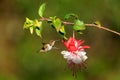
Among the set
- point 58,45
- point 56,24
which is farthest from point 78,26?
point 58,45

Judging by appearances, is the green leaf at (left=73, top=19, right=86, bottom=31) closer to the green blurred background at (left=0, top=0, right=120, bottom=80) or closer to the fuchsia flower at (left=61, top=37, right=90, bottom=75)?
the fuchsia flower at (left=61, top=37, right=90, bottom=75)

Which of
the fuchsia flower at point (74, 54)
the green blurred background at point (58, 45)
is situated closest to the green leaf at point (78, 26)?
the fuchsia flower at point (74, 54)

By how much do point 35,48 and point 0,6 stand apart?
40.5 inches

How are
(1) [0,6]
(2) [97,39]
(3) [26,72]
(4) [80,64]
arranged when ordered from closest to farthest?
1. (4) [80,64]
2. (3) [26,72]
3. (2) [97,39]
4. (1) [0,6]

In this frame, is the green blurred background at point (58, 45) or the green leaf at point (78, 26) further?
the green blurred background at point (58, 45)

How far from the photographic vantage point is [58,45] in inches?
209

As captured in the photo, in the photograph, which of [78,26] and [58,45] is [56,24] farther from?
[58,45]

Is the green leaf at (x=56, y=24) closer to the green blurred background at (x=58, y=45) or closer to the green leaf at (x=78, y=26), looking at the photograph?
the green leaf at (x=78, y=26)

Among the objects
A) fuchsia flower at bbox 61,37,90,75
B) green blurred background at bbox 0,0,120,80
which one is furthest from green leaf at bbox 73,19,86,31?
green blurred background at bbox 0,0,120,80

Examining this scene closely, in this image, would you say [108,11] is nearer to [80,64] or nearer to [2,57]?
[2,57]

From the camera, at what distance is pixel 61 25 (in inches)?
98.0

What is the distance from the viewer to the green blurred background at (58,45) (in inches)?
197

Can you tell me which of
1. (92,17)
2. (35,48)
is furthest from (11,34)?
(92,17)

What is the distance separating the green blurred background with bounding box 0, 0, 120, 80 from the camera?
5012 mm
